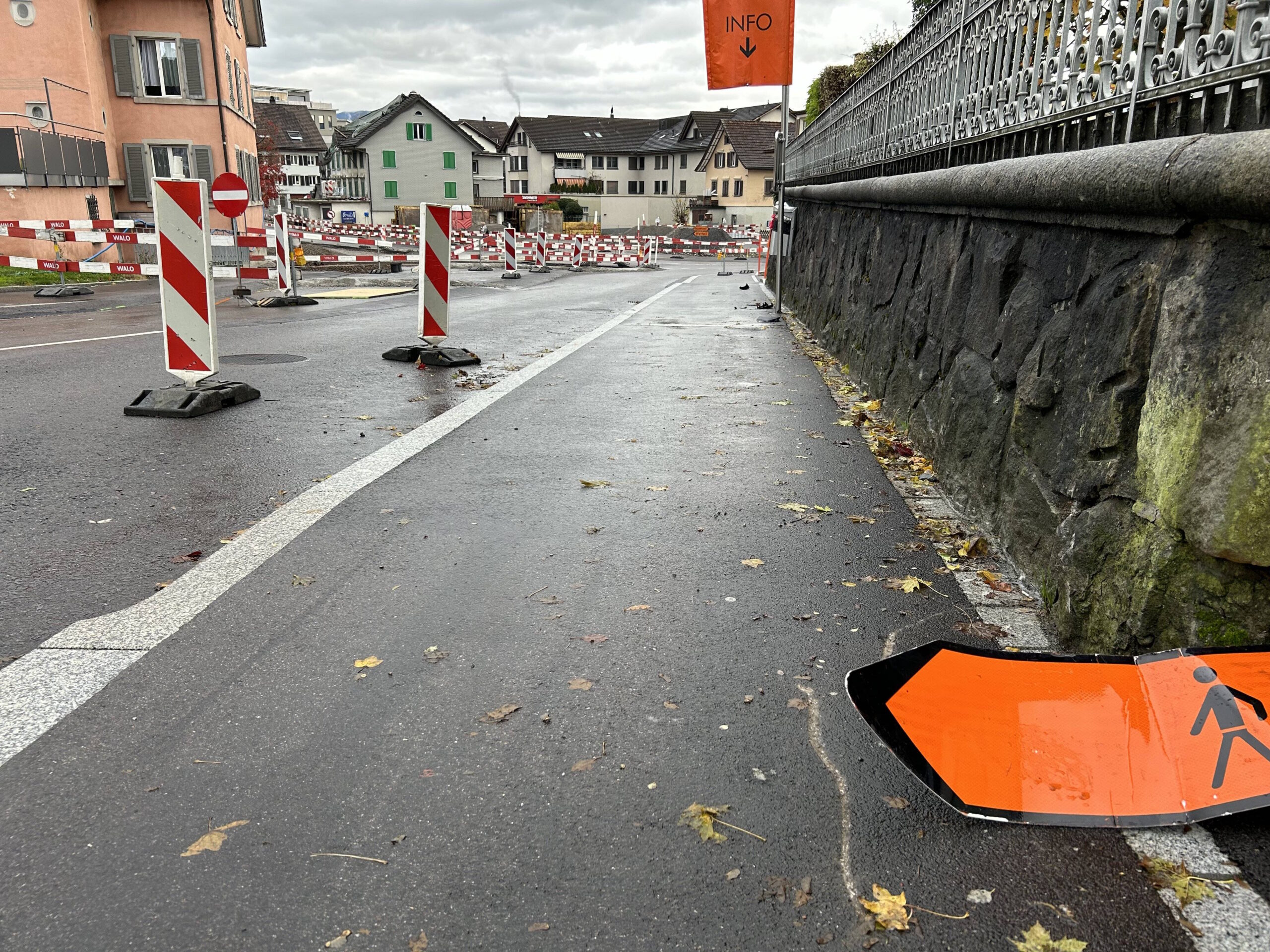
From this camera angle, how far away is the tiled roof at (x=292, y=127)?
94938 millimetres

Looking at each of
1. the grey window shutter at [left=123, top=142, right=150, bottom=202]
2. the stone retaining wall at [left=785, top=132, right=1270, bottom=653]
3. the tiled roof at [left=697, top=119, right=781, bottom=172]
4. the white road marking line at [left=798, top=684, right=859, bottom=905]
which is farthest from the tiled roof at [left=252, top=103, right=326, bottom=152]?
the white road marking line at [left=798, top=684, right=859, bottom=905]

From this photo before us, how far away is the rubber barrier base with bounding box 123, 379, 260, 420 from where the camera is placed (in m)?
7.30

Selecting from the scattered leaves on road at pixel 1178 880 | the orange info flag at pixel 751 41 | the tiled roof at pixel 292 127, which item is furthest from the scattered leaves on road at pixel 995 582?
the tiled roof at pixel 292 127

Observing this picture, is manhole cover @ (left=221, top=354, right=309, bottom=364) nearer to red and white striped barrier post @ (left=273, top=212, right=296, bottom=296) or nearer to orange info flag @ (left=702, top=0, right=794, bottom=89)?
red and white striped barrier post @ (left=273, top=212, right=296, bottom=296)

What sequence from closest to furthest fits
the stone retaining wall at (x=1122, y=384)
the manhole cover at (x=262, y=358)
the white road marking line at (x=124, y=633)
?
the stone retaining wall at (x=1122, y=384) → the white road marking line at (x=124, y=633) → the manhole cover at (x=262, y=358)

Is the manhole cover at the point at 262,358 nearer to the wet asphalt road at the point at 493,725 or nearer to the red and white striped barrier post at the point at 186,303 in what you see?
the red and white striped barrier post at the point at 186,303

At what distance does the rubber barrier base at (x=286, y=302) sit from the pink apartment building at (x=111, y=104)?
10193 millimetres

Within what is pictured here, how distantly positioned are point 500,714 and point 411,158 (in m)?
81.5

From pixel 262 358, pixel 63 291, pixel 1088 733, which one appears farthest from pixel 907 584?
pixel 63 291

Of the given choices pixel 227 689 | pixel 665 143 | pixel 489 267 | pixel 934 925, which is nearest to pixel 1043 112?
pixel 934 925

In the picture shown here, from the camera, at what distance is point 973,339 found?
5168 millimetres

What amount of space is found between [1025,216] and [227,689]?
12.5 ft

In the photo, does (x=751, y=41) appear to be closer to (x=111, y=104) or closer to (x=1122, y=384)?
(x=1122, y=384)

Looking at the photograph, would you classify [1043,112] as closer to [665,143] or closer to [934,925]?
[934,925]
